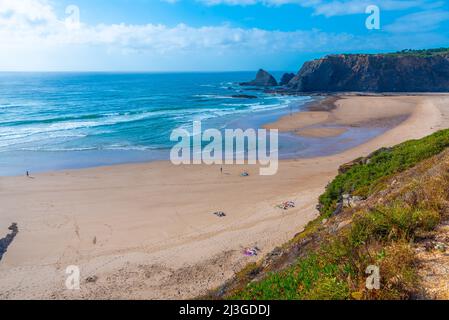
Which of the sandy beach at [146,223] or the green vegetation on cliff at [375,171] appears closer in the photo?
the green vegetation on cliff at [375,171]

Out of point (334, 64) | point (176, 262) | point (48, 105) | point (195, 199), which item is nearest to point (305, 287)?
point (176, 262)

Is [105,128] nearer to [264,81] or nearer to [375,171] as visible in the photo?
[375,171]

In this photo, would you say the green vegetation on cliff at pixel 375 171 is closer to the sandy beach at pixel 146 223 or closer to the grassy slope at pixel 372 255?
the sandy beach at pixel 146 223

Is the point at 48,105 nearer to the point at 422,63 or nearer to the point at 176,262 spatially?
the point at 176,262

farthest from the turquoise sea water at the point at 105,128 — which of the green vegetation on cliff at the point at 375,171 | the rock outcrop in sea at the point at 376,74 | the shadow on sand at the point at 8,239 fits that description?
the rock outcrop in sea at the point at 376,74

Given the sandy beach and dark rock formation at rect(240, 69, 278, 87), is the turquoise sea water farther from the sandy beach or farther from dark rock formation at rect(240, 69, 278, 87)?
dark rock formation at rect(240, 69, 278, 87)

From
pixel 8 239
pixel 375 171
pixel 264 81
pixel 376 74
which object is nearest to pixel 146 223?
pixel 8 239
